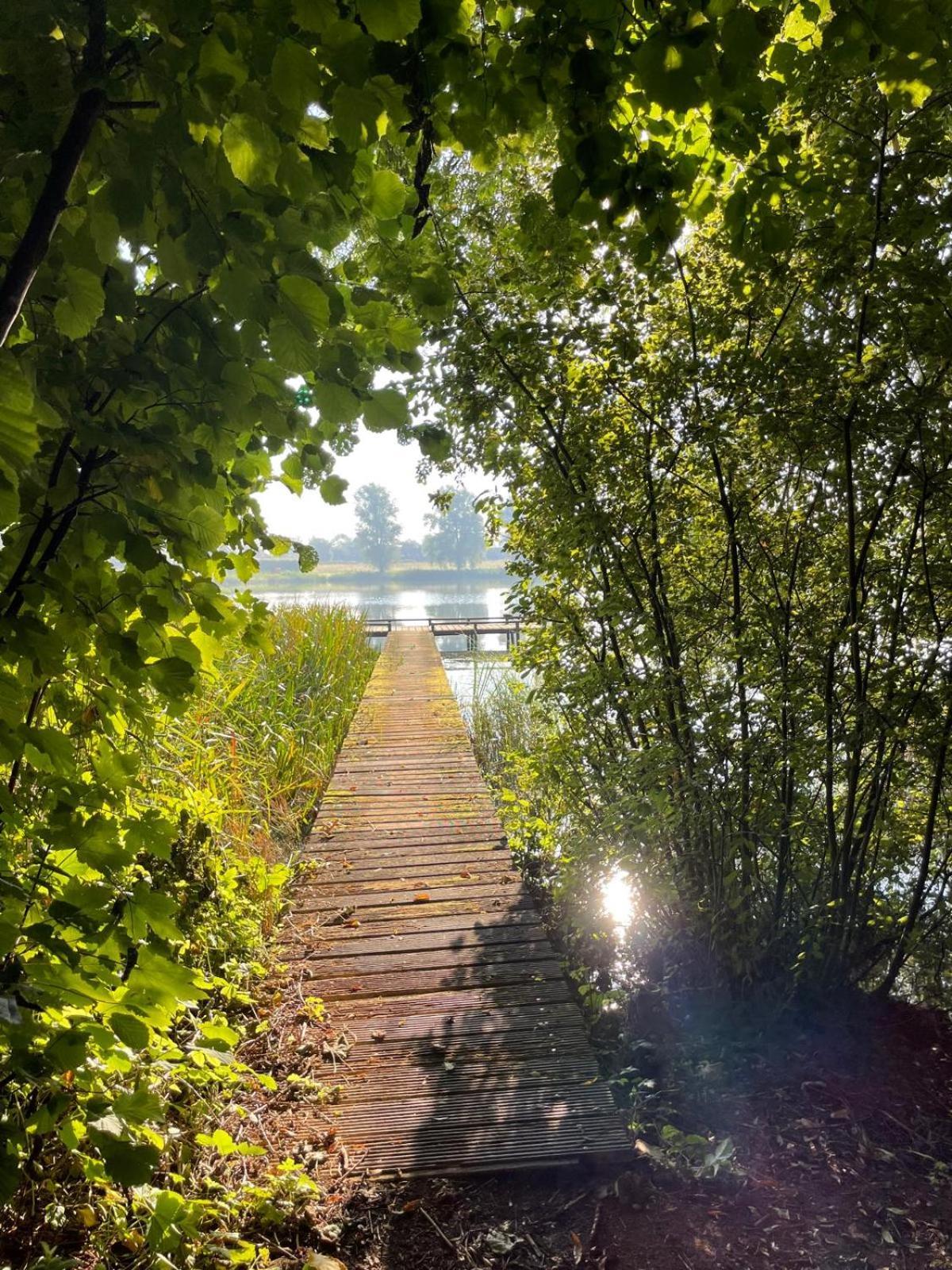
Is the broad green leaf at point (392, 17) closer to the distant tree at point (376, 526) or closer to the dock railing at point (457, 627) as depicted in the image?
the dock railing at point (457, 627)

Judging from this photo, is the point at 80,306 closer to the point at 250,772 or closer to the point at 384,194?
the point at 384,194

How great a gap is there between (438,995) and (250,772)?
2069 mm

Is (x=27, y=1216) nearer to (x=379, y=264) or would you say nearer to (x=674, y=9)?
(x=379, y=264)

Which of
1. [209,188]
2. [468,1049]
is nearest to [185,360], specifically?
[209,188]

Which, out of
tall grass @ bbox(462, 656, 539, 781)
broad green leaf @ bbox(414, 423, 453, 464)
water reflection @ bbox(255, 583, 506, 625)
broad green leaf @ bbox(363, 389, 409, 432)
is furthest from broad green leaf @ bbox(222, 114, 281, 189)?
tall grass @ bbox(462, 656, 539, 781)

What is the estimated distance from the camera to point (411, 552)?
3573 inches

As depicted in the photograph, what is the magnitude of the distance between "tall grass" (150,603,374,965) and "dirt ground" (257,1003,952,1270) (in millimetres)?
966

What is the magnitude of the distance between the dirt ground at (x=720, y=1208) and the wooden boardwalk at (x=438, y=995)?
79 mm

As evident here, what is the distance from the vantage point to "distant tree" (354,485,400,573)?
77.1m

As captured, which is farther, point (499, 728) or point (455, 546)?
point (455, 546)

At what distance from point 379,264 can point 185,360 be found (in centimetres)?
38

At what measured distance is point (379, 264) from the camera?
1185mm

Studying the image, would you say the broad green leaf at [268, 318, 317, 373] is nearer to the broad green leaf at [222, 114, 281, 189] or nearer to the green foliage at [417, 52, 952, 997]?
the broad green leaf at [222, 114, 281, 189]

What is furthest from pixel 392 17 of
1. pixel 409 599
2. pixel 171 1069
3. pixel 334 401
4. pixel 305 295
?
pixel 409 599
